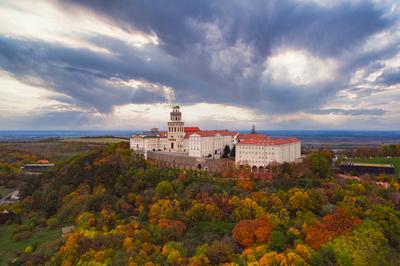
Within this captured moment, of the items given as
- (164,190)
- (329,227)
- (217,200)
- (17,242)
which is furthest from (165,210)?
(17,242)

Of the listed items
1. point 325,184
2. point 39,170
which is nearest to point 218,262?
point 325,184

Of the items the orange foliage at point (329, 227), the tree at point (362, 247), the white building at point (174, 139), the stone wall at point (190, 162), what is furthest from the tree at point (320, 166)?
the white building at point (174, 139)

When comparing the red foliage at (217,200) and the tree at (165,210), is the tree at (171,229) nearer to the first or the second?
the tree at (165,210)

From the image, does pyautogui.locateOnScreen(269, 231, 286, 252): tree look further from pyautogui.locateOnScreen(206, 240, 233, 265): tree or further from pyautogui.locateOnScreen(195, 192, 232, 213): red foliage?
pyautogui.locateOnScreen(195, 192, 232, 213): red foliage

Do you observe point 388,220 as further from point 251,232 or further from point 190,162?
point 190,162

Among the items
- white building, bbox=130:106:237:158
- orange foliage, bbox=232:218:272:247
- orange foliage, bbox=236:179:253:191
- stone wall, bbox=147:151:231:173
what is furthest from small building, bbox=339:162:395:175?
orange foliage, bbox=232:218:272:247

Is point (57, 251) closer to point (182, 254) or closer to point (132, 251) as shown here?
point (132, 251)

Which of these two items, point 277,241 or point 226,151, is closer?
point 277,241
